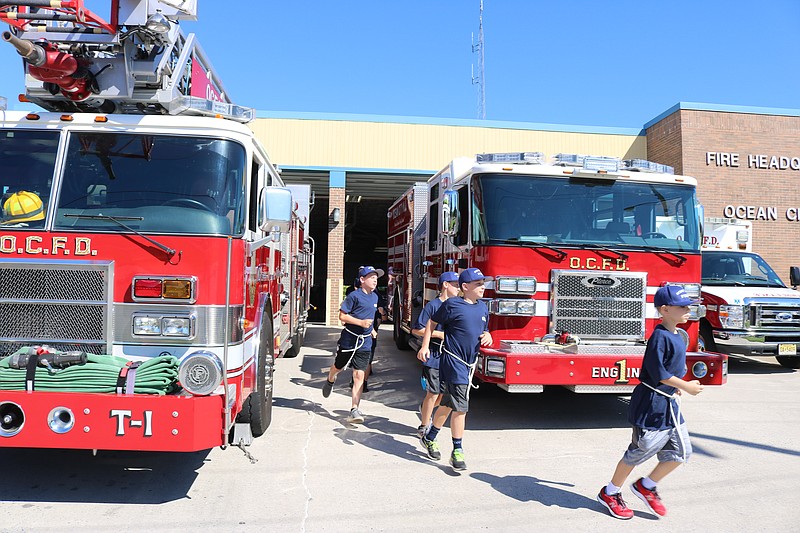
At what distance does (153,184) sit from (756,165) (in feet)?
59.6

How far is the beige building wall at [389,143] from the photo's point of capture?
18.4m

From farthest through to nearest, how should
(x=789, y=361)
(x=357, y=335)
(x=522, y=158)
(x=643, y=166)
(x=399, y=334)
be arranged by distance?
1. (x=399, y=334)
2. (x=789, y=361)
3. (x=643, y=166)
4. (x=522, y=158)
5. (x=357, y=335)

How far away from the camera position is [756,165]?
59.1 feet

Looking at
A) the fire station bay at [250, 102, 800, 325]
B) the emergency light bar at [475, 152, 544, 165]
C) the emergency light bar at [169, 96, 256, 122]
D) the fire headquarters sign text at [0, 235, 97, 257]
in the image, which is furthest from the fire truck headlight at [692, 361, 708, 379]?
the fire station bay at [250, 102, 800, 325]

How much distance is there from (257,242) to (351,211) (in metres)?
21.9

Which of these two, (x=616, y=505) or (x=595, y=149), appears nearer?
(x=616, y=505)

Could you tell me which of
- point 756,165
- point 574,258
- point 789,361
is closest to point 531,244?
point 574,258

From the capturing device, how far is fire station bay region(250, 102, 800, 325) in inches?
701

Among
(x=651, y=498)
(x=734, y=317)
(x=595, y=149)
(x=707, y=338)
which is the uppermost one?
(x=595, y=149)

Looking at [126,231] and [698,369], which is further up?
[126,231]

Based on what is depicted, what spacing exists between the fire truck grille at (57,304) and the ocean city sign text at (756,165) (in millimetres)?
17548

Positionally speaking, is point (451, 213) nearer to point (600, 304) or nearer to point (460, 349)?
point (600, 304)

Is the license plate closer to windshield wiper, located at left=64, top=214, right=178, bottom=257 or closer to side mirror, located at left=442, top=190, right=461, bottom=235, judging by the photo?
side mirror, located at left=442, top=190, right=461, bottom=235

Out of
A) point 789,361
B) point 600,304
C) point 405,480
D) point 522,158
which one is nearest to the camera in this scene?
point 405,480
